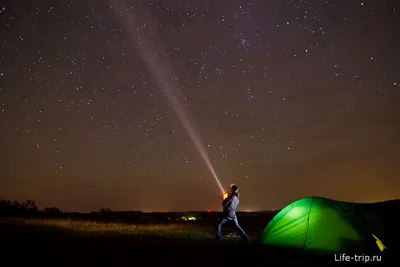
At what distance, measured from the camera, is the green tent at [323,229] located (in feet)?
28.9

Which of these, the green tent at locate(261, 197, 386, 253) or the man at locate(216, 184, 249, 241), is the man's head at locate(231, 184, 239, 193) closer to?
the man at locate(216, 184, 249, 241)

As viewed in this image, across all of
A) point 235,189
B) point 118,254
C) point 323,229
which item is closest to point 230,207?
point 235,189

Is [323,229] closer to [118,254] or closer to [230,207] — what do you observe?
[230,207]

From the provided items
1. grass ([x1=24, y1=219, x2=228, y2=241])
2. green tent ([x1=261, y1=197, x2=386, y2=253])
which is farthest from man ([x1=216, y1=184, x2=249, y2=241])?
green tent ([x1=261, y1=197, x2=386, y2=253])

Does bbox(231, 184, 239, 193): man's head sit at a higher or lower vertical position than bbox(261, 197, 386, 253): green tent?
higher

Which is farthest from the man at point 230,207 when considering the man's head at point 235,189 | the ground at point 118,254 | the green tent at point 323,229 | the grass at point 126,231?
the ground at point 118,254

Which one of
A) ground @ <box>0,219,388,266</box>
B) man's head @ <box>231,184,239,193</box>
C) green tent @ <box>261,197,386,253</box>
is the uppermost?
man's head @ <box>231,184,239,193</box>

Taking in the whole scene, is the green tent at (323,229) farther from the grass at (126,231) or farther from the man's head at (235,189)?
the grass at (126,231)

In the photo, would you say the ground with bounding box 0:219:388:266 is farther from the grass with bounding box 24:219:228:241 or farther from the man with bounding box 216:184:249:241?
the grass with bounding box 24:219:228:241

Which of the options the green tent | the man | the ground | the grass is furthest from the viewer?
the grass

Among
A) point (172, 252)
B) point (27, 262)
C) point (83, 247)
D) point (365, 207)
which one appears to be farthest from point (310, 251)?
point (27, 262)

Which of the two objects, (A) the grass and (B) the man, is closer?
(B) the man

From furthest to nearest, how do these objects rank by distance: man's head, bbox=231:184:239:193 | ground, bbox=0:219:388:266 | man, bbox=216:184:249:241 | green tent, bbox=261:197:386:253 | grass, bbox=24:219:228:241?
grass, bbox=24:219:228:241 < man's head, bbox=231:184:239:193 < man, bbox=216:184:249:241 < green tent, bbox=261:197:386:253 < ground, bbox=0:219:388:266

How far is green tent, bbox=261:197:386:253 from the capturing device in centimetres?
881
